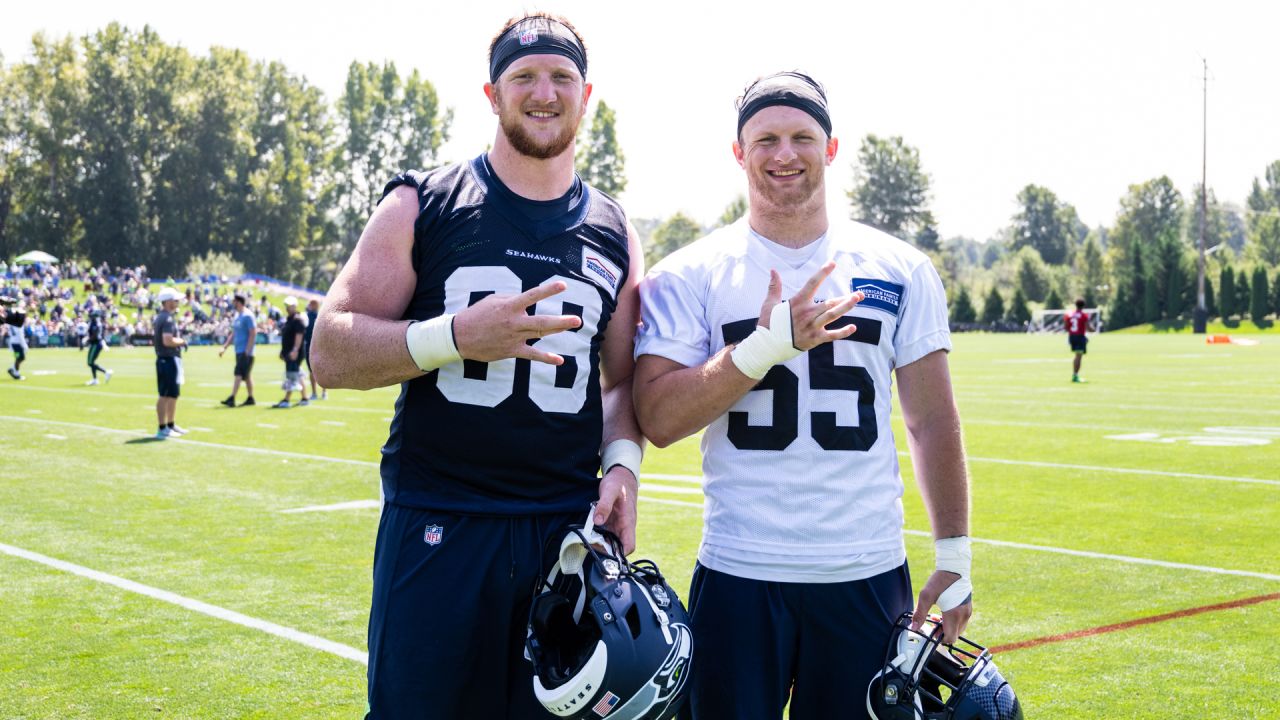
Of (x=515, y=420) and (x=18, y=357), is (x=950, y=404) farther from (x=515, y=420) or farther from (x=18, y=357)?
(x=18, y=357)

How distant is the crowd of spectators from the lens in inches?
1937

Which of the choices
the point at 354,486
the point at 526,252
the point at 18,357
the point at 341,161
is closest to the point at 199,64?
the point at 341,161

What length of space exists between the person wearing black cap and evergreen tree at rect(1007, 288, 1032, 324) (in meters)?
72.2

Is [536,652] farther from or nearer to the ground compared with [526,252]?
nearer to the ground

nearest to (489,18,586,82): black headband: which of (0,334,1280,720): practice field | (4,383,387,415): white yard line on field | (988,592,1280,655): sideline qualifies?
(0,334,1280,720): practice field

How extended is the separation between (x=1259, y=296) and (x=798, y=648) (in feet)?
215

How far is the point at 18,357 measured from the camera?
85.0 ft

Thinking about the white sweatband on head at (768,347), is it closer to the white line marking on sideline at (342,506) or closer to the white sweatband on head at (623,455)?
the white sweatband on head at (623,455)

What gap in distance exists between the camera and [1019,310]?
237ft

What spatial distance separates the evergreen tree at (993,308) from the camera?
2879 inches

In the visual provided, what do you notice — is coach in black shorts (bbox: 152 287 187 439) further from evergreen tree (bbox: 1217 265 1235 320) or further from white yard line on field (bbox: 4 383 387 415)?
evergreen tree (bbox: 1217 265 1235 320)

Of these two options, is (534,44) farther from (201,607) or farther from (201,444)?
(201,444)

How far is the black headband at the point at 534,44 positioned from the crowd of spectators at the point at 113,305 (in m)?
43.5

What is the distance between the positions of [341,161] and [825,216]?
289ft
